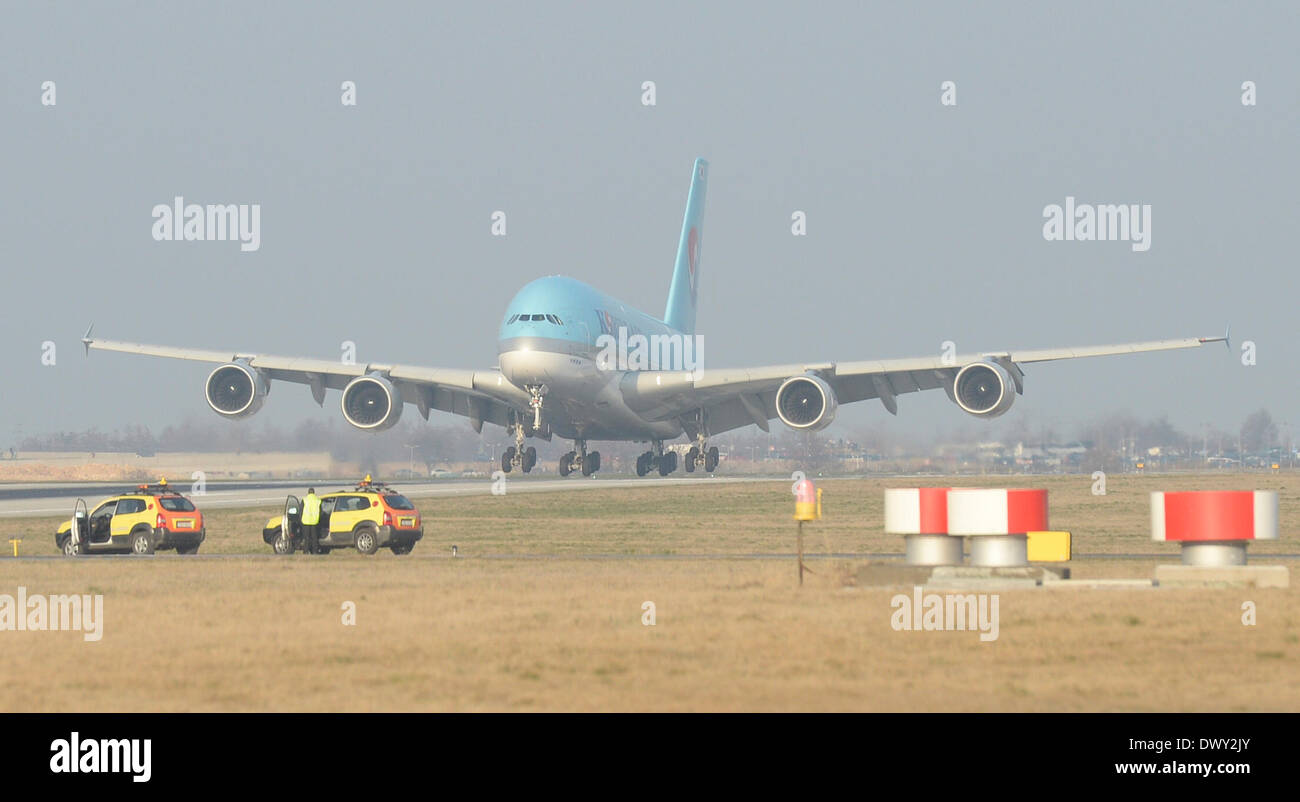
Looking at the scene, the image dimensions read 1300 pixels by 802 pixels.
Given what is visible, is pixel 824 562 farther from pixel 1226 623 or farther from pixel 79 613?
pixel 79 613

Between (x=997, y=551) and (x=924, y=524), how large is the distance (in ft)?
4.38

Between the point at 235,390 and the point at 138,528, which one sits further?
the point at 235,390

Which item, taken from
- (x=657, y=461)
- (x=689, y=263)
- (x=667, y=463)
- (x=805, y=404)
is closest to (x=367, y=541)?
(x=805, y=404)

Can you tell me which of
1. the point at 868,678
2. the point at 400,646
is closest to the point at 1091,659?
the point at 868,678

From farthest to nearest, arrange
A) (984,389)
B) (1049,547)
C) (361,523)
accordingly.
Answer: (984,389) < (361,523) < (1049,547)

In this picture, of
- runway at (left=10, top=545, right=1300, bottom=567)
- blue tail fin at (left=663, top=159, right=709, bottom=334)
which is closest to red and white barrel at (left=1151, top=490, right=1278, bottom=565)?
runway at (left=10, top=545, right=1300, bottom=567)

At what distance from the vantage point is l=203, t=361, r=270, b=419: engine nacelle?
5766 cm

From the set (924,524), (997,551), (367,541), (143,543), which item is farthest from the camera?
(143,543)

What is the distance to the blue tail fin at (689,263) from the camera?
86.7m

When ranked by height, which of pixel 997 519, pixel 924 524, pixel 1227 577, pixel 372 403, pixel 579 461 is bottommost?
pixel 1227 577

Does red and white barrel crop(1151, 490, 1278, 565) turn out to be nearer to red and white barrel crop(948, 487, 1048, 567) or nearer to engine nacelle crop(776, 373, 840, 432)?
red and white barrel crop(948, 487, 1048, 567)

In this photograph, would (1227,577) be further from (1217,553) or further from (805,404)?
(805,404)

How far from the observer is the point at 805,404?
59406mm

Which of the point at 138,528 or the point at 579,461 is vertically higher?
the point at 579,461
